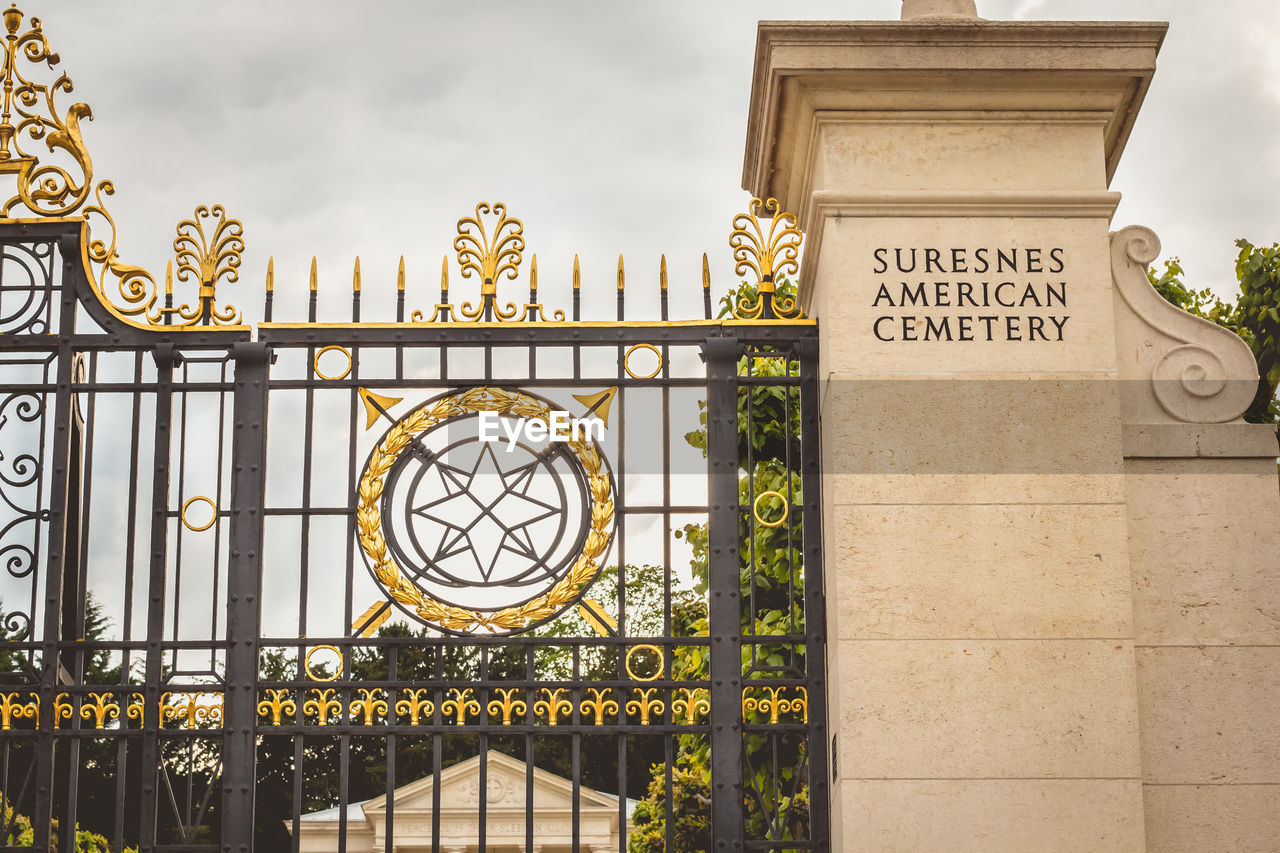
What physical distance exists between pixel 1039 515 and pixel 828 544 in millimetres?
1046

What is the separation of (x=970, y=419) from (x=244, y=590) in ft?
12.3

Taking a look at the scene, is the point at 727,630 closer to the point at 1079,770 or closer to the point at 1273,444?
the point at 1079,770

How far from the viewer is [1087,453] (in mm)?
7805

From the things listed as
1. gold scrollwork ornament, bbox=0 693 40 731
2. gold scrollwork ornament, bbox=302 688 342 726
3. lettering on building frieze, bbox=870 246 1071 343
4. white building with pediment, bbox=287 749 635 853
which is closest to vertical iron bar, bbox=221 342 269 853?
gold scrollwork ornament, bbox=302 688 342 726

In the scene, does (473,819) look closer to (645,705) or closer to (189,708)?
(189,708)

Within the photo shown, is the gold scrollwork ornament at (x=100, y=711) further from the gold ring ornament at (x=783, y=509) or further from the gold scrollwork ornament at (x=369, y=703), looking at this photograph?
the gold ring ornament at (x=783, y=509)

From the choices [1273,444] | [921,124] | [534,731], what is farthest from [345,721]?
Answer: [1273,444]

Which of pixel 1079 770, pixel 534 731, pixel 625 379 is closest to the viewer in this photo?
pixel 1079 770

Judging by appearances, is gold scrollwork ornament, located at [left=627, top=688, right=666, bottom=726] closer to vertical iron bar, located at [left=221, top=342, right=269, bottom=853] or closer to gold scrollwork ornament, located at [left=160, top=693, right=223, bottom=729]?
vertical iron bar, located at [left=221, top=342, right=269, bottom=853]

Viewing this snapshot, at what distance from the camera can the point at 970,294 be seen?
808 cm

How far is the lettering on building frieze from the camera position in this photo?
800 centimetres

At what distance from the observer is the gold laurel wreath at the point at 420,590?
8312mm

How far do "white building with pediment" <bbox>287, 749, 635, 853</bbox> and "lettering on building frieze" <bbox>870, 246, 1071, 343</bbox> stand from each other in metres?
11.3

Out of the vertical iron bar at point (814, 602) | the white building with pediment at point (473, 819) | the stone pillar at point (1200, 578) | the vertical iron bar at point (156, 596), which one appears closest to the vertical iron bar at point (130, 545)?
the vertical iron bar at point (156, 596)
